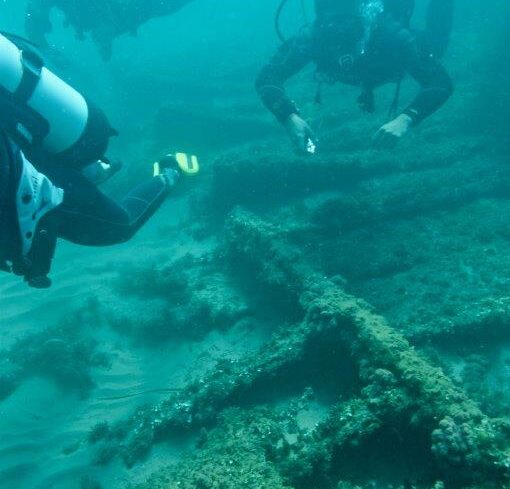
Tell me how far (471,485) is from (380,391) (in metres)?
0.82

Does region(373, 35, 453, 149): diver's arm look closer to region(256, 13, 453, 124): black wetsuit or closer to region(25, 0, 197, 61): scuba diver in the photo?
region(256, 13, 453, 124): black wetsuit

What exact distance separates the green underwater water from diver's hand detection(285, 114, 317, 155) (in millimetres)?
988

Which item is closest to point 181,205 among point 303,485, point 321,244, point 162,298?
point 162,298

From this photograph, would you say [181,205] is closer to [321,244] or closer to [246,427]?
[321,244]

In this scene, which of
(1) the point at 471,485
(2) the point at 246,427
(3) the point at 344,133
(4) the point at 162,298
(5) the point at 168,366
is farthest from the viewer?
(3) the point at 344,133

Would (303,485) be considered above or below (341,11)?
below

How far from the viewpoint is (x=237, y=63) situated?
65.4ft

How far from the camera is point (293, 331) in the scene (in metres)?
4.18

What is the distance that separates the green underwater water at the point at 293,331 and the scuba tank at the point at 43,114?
2488 mm

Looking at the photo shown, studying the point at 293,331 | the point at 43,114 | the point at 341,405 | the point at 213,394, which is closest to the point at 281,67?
the point at 43,114

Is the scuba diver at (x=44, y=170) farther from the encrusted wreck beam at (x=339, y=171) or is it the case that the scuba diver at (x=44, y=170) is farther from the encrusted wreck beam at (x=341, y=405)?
the encrusted wreck beam at (x=339, y=171)

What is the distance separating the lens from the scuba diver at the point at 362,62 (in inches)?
230

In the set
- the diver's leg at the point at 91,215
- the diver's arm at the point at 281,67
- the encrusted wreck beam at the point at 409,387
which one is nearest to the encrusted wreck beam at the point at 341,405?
the encrusted wreck beam at the point at 409,387

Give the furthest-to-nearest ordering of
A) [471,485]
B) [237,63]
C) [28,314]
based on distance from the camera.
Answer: [237,63]
[28,314]
[471,485]
